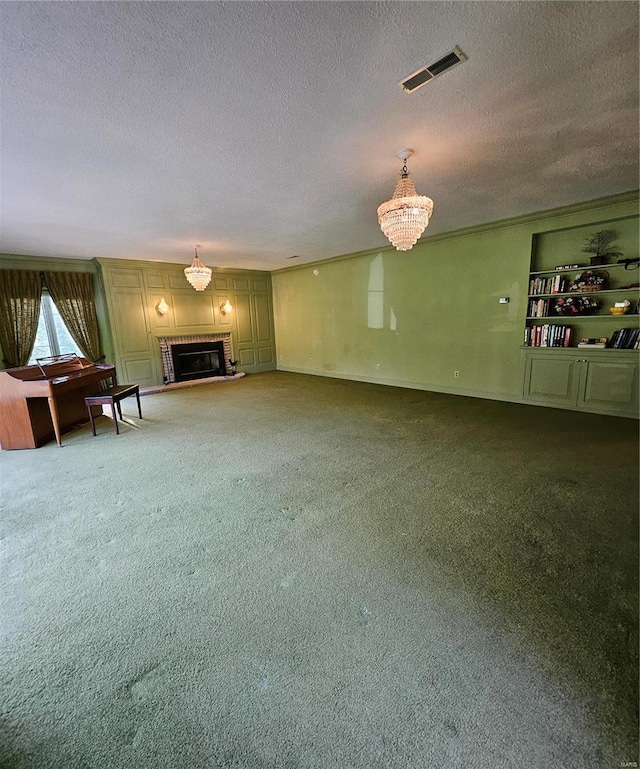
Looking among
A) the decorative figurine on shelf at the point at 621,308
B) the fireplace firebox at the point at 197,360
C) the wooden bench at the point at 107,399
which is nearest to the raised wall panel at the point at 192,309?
the fireplace firebox at the point at 197,360

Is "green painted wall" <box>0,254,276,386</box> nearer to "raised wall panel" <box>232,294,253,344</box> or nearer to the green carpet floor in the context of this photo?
"raised wall panel" <box>232,294,253,344</box>

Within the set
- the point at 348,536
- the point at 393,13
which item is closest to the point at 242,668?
the point at 348,536

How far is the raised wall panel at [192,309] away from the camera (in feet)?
24.3

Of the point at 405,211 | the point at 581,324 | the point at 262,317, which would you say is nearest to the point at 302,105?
the point at 405,211

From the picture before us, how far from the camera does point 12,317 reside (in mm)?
5766

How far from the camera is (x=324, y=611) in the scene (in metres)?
1.63

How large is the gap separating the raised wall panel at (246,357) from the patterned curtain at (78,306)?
3006mm

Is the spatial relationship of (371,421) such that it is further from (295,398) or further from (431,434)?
(295,398)

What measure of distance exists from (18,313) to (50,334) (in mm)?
560

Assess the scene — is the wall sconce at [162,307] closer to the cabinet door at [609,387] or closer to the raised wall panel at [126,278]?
the raised wall panel at [126,278]

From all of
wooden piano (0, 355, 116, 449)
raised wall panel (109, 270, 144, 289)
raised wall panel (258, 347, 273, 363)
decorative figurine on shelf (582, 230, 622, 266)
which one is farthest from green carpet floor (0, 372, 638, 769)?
raised wall panel (258, 347, 273, 363)

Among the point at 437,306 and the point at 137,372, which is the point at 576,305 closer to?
the point at 437,306

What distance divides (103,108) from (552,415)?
5.49m

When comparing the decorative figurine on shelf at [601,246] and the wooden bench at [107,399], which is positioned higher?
the decorative figurine on shelf at [601,246]
